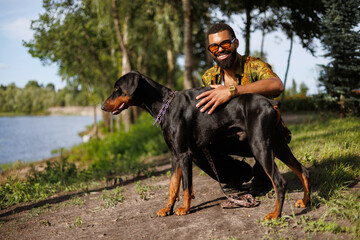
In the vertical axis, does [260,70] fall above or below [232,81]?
above

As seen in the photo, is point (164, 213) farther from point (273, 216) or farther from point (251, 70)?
point (251, 70)

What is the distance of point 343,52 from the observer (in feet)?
34.2

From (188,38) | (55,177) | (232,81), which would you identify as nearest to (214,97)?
(232,81)

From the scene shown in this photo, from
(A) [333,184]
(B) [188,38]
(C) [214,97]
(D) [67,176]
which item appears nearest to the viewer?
(C) [214,97]

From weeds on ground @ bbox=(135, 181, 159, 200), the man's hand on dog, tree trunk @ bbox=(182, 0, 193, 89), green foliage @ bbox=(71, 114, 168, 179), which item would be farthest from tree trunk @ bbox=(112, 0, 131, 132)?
the man's hand on dog

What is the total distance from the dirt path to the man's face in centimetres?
185

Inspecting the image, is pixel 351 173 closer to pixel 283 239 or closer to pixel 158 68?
pixel 283 239

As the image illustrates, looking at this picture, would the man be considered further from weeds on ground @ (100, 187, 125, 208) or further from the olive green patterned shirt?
weeds on ground @ (100, 187, 125, 208)

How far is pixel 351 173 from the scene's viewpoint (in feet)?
13.1

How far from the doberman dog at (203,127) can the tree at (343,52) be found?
28.2 feet

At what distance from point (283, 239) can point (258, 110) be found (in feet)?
4.13

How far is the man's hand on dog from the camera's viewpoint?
322 cm

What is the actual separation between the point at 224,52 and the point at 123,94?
54.3 inches

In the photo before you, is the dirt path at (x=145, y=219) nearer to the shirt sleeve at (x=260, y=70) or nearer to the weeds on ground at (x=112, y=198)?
the weeds on ground at (x=112, y=198)
